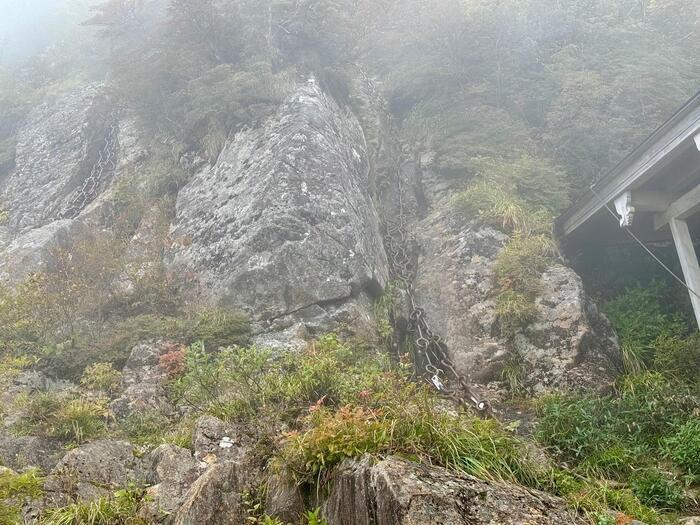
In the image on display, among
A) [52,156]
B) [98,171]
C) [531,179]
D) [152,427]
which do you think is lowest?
[152,427]

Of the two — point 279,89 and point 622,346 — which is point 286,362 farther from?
point 279,89

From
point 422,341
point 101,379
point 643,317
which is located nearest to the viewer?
point 101,379

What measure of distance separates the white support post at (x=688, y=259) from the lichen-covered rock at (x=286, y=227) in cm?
473

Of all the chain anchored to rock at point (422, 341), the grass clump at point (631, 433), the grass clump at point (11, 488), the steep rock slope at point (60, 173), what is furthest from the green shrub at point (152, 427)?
the steep rock slope at point (60, 173)

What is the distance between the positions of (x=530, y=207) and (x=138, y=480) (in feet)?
29.1

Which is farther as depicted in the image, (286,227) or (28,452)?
(286,227)

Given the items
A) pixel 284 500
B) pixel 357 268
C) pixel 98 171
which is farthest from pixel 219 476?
pixel 98 171

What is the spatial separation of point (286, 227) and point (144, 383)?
11.3 feet

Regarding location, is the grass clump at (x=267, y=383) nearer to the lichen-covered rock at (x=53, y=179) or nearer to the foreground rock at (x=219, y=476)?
the foreground rock at (x=219, y=476)

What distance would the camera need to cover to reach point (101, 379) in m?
7.87

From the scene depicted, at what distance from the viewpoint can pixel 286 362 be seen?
22.8 ft

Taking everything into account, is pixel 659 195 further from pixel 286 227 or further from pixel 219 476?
pixel 219 476

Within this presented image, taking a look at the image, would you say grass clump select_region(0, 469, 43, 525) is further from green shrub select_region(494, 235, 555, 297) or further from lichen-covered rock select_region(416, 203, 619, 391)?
green shrub select_region(494, 235, 555, 297)

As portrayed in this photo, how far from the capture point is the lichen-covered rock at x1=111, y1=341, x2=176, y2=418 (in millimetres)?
7484
